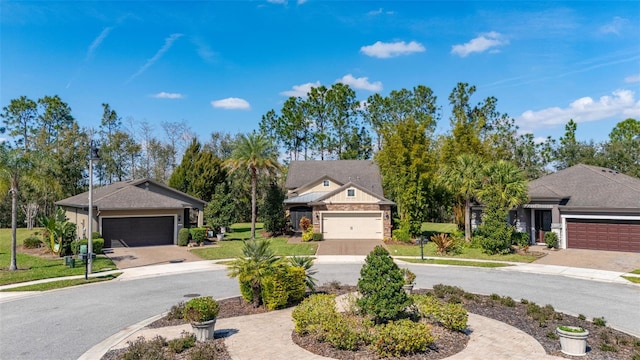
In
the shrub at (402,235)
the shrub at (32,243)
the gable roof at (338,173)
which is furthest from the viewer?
the gable roof at (338,173)

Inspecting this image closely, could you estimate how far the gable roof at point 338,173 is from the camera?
4316 centimetres

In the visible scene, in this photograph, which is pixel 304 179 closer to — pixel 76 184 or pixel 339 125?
pixel 339 125

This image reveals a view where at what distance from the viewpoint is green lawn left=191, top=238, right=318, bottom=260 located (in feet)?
88.1

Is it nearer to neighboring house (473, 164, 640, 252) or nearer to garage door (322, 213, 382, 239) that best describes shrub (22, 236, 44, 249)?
garage door (322, 213, 382, 239)

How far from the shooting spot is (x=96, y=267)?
22.2m

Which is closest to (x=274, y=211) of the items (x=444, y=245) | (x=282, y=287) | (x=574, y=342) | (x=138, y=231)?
(x=138, y=231)

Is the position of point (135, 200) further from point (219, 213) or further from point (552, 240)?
point (552, 240)

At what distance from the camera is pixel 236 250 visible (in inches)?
1124

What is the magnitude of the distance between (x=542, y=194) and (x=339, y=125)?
3823cm

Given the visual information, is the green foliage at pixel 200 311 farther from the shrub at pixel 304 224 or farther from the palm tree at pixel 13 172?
the shrub at pixel 304 224

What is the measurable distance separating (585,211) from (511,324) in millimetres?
19991

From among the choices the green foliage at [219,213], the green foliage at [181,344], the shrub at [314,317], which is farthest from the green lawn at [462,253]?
the green foliage at [181,344]

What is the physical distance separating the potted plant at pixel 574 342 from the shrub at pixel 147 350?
877 centimetres

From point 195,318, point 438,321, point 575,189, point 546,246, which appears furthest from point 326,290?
point 575,189
